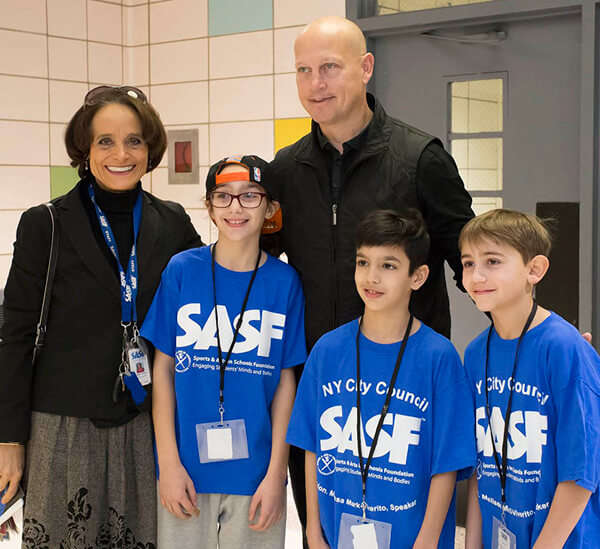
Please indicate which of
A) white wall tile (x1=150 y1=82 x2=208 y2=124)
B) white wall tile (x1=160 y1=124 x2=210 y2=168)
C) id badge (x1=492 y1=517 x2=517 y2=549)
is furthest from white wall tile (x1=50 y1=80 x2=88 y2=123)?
id badge (x1=492 y1=517 x2=517 y2=549)

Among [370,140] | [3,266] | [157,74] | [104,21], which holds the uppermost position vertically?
[104,21]

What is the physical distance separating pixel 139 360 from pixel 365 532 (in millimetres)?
683

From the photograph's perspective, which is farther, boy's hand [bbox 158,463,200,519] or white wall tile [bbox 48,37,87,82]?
white wall tile [bbox 48,37,87,82]

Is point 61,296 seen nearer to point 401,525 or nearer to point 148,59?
point 401,525

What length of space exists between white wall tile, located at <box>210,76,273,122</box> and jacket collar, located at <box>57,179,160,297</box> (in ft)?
8.62

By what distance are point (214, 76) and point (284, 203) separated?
9.63 feet

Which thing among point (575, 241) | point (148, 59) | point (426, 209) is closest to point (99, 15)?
point (148, 59)

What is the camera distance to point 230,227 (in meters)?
1.84

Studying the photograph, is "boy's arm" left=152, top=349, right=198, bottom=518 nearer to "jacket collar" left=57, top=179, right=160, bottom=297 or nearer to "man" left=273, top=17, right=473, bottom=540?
"jacket collar" left=57, top=179, right=160, bottom=297

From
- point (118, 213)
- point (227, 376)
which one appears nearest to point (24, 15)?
point (118, 213)

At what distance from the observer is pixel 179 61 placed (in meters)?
4.79

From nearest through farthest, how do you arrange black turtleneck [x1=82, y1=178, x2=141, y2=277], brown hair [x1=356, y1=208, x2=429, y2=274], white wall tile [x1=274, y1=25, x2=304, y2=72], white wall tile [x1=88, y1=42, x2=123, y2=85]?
1. brown hair [x1=356, y1=208, x2=429, y2=274]
2. black turtleneck [x1=82, y1=178, x2=141, y2=277]
3. white wall tile [x1=274, y1=25, x2=304, y2=72]
4. white wall tile [x1=88, y1=42, x2=123, y2=85]

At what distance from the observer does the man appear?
6.02 ft

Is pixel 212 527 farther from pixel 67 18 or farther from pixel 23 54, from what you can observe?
pixel 67 18
